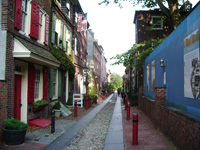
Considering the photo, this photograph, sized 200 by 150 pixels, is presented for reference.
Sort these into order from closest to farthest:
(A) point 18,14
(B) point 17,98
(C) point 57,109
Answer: (A) point 18,14
(B) point 17,98
(C) point 57,109

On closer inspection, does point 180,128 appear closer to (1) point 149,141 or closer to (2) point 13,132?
(1) point 149,141

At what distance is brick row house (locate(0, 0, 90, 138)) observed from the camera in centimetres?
687

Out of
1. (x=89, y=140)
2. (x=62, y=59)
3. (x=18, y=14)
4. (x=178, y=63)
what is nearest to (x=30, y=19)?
(x=18, y=14)

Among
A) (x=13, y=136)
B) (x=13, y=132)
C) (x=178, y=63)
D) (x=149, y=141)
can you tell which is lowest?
(x=149, y=141)

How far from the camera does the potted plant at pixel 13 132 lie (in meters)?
5.98

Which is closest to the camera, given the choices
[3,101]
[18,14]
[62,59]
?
[3,101]

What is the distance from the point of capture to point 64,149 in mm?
5840

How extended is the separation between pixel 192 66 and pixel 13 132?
530cm

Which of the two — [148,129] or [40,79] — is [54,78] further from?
[148,129]

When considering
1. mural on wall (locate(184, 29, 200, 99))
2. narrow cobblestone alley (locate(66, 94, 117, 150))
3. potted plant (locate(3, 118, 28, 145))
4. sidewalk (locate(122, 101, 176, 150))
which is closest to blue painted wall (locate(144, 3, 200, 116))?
mural on wall (locate(184, 29, 200, 99))

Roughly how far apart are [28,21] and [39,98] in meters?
3.67

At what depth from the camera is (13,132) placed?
598 centimetres

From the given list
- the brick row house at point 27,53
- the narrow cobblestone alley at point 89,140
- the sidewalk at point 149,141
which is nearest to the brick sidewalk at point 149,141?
the sidewalk at point 149,141

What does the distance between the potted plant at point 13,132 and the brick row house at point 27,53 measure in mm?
356
